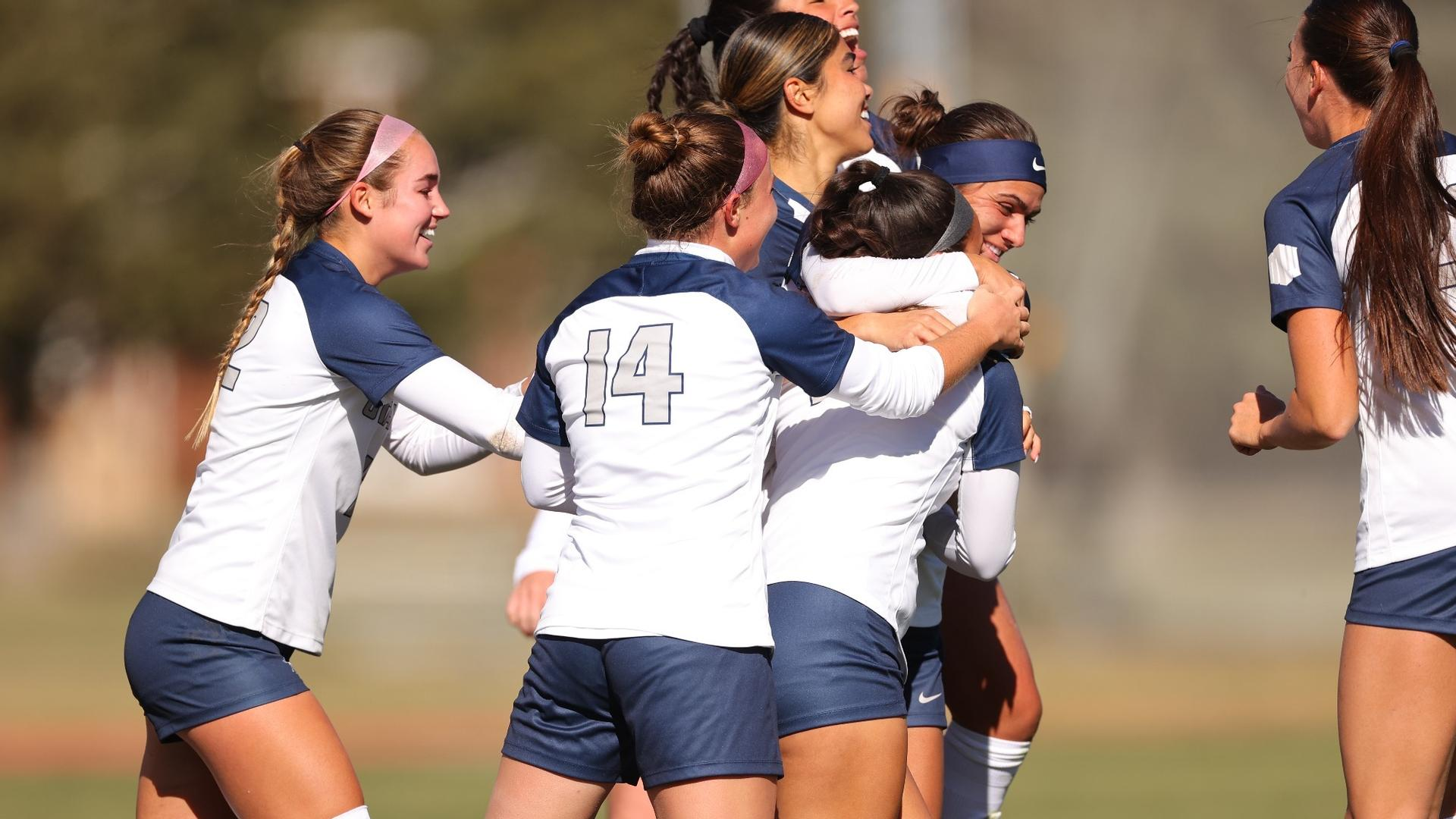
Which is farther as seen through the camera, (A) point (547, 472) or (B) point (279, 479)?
(B) point (279, 479)

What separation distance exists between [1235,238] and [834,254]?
2424cm

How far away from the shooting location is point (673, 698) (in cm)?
305

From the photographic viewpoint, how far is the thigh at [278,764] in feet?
11.4

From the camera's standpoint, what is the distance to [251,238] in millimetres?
23547

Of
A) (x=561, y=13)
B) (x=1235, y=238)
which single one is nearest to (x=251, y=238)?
(x=561, y=13)

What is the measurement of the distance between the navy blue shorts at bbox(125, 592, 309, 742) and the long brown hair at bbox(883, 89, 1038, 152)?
2.00 m

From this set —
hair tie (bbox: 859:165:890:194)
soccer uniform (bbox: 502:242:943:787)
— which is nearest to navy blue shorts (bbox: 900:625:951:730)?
soccer uniform (bbox: 502:242:943:787)

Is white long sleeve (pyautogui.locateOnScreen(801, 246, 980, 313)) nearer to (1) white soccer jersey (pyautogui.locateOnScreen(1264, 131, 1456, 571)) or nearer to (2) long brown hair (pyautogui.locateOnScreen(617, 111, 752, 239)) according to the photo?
(2) long brown hair (pyautogui.locateOnScreen(617, 111, 752, 239))

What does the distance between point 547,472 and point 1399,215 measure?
1.81 m

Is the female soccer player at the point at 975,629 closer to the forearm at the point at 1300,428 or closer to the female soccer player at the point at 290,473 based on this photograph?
the forearm at the point at 1300,428

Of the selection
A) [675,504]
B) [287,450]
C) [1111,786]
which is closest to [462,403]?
[287,450]

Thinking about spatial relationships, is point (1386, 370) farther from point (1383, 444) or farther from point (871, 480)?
point (871, 480)

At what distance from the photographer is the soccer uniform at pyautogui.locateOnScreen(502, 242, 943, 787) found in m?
3.06

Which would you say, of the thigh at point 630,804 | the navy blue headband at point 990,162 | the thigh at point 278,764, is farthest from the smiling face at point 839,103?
the thigh at point 278,764
